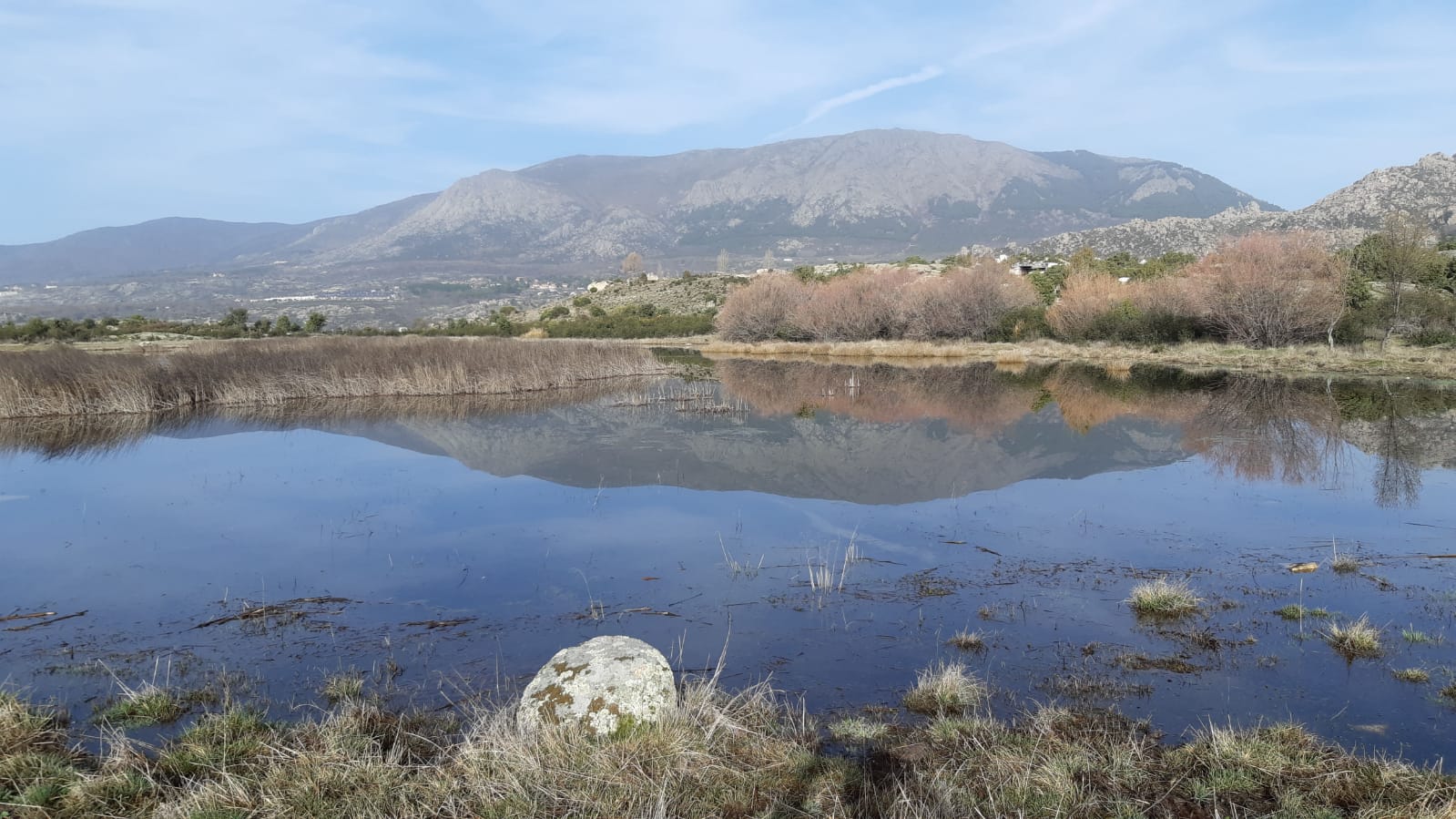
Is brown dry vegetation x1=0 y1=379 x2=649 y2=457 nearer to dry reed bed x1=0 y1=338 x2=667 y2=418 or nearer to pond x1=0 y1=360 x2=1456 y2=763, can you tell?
pond x1=0 y1=360 x2=1456 y2=763

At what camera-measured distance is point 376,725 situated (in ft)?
18.7

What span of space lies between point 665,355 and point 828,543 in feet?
125

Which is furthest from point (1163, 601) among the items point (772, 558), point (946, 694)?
point (772, 558)

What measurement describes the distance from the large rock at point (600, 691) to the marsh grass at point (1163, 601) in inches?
197

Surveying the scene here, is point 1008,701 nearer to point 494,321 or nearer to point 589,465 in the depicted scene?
point 589,465

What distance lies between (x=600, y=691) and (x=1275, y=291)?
4108cm

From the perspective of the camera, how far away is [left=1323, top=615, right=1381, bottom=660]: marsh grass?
6.93m

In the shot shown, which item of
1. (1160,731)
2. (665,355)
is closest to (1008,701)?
(1160,731)

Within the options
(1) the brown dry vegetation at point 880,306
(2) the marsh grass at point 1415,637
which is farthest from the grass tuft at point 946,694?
(1) the brown dry vegetation at point 880,306

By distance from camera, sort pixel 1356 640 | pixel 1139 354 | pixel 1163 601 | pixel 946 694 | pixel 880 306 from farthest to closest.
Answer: pixel 880 306 → pixel 1139 354 → pixel 1163 601 → pixel 1356 640 → pixel 946 694

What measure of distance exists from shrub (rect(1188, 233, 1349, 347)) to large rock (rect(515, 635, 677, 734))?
40.1m

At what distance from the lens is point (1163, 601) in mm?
8133

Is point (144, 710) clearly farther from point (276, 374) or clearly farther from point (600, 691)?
point (276, 374)

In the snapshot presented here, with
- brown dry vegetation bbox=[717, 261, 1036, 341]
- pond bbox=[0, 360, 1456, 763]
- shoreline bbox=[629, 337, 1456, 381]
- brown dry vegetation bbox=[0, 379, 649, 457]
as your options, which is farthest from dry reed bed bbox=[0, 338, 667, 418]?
brown dry vegetation bbox=[717, 261, 1036, 341]
